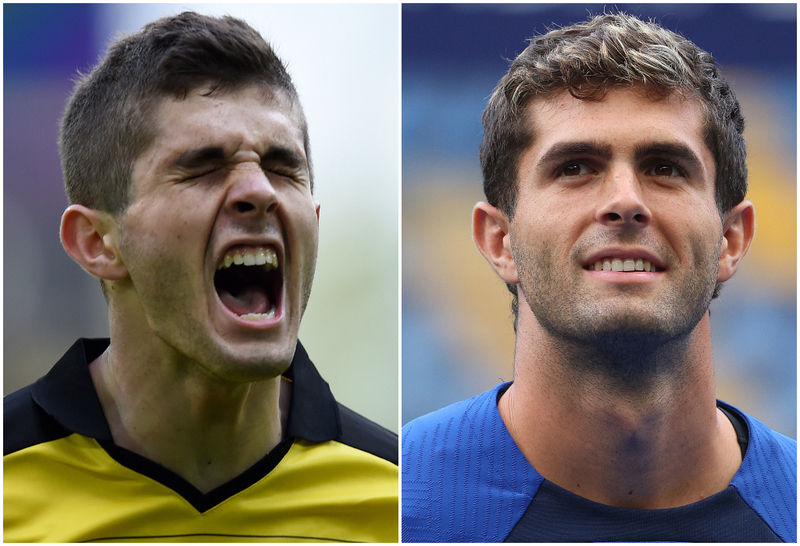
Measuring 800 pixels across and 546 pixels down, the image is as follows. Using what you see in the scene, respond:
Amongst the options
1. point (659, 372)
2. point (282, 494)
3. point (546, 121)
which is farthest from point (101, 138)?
point (659, 372)

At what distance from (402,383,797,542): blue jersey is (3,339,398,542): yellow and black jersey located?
0.13 meters

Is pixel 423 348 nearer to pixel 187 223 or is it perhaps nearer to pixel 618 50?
pixel 187 223

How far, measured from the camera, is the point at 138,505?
7.70 feet

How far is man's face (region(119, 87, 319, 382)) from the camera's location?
2240mm

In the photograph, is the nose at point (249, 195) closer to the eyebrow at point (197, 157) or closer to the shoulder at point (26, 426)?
the eyebrow at point (197, 157)

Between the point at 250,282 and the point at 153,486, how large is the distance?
2.36ft

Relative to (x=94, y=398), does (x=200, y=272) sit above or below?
above

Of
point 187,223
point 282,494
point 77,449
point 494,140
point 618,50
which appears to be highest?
point 618,50

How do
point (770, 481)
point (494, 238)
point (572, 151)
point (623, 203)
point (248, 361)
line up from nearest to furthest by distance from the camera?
point (248, 361) → point (623, 203) → point (572, 151) → point (770, 481) → point (494, 238)

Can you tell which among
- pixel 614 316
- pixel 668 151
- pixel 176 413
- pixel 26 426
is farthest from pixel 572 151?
pixel 26 426

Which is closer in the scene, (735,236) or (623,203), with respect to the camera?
(623,203)

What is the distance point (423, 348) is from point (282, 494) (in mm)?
754

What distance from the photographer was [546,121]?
253 centimetres

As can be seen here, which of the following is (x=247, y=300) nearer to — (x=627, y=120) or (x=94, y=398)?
(x=94, y=398)
